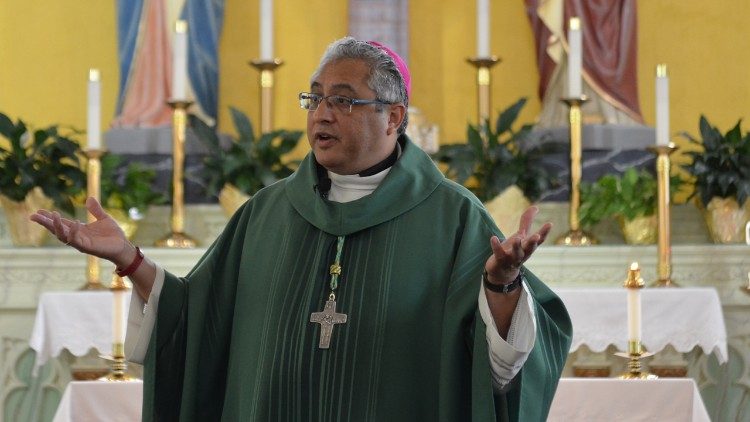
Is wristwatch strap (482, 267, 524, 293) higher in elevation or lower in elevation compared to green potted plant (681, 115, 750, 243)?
lower

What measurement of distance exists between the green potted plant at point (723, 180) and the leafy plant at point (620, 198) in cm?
22

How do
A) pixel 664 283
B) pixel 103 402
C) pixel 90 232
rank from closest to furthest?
1. pixel 90 232
2. pixel 103 402
3. pixel 664 283

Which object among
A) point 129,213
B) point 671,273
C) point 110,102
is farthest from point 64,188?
point 671,273

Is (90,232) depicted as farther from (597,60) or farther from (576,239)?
(597,60)

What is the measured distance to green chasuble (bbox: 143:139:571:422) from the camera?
3.51 meters

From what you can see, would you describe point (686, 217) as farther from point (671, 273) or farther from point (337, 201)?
point (337, 201)

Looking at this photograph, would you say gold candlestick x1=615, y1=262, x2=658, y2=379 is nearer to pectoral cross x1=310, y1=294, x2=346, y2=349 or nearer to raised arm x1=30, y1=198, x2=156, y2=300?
pectoral cross x1=310, y1=294, x2=346, y2=349

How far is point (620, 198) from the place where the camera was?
6.80 meters

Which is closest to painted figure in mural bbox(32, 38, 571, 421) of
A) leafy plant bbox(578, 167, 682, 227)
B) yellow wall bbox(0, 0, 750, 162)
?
leafy plant bbox(578, 167, 682, 227)

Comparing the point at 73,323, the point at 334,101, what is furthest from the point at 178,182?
the point at 334,101

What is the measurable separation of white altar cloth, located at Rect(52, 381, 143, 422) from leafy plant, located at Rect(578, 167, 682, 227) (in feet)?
8.82

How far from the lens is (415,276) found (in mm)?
3600

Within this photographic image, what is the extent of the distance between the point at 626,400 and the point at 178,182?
8.83ft

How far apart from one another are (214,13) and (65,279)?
1632 mm
